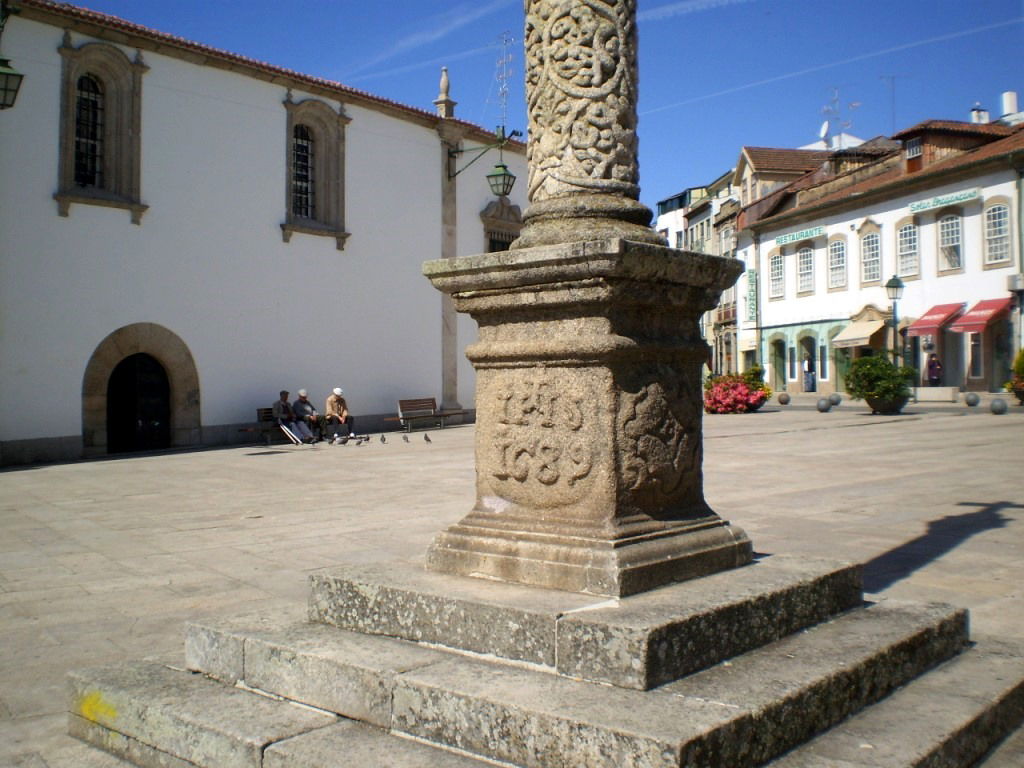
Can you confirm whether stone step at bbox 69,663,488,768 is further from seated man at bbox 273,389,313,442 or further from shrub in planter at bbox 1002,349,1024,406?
shrub in planter at bbox 1002,349,1024,406

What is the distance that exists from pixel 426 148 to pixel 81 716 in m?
20.1

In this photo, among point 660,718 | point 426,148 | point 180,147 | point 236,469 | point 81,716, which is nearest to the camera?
point 660,718

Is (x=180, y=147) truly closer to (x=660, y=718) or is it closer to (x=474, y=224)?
(x=474, y=224)

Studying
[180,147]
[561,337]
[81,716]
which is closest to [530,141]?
[561,337]

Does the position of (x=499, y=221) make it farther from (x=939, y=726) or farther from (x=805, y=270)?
(x=939, y=726)

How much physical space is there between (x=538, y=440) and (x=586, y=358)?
13.6 inches

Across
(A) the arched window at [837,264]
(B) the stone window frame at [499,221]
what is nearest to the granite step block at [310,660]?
(B) the stone window frame at [499,221]

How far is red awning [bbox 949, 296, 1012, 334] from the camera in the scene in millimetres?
27016

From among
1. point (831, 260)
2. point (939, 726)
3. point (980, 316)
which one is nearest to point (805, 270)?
point (831, 260)

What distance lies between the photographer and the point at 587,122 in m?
3.48

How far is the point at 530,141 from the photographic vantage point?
3674 mm

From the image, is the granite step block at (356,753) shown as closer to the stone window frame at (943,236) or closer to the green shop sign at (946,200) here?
the green shop sign at (946,200)

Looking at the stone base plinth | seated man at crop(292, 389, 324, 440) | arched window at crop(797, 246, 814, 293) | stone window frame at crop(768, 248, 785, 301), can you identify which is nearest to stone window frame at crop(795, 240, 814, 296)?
arched window at crop(797, 246, 814, 293)

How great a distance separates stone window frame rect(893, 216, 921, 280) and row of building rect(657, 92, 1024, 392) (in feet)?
0.15
